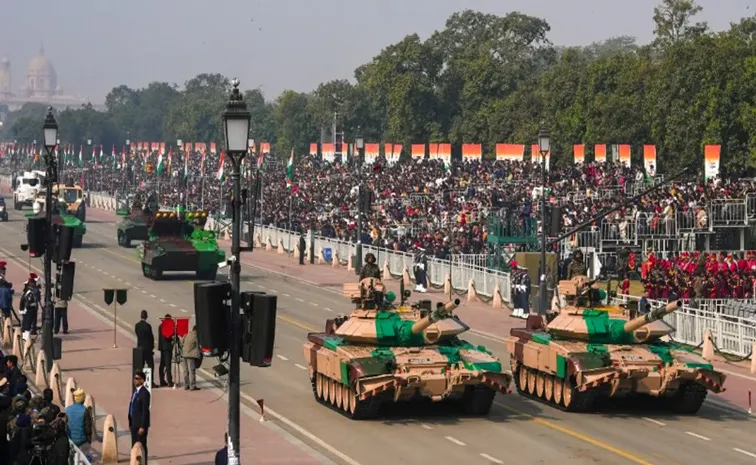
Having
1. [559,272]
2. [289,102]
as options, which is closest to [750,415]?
[559,272]

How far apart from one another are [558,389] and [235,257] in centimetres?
1447

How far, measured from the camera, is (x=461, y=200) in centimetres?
7262

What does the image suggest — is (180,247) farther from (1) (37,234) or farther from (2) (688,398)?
(2) (688,398)

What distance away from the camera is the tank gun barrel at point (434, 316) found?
2919 cm

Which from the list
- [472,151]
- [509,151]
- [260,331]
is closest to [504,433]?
[260,331]

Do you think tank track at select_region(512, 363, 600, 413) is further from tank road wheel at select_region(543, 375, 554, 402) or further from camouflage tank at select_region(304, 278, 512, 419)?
camouflage tank at select_region(304, 278, 512, 419)

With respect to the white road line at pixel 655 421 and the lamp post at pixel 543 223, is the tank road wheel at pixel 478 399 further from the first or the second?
the lamp post at pixel 543 223

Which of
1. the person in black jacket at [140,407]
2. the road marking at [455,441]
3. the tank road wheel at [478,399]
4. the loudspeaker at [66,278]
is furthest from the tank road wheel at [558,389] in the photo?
the loudspeaker at [66,278]

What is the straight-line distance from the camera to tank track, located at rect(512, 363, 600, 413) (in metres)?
30.5

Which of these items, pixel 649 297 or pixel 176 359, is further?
pixel 649 297

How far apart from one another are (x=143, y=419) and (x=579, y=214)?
37.8 m

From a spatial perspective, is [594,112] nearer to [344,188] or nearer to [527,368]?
[344,188]

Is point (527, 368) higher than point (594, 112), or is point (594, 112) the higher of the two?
point (594, 112)

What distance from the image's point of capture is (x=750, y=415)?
101 feet
